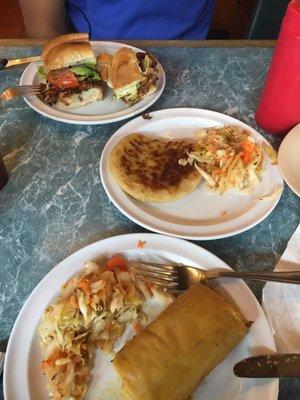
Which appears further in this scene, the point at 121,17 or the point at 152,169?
the point at 121,17

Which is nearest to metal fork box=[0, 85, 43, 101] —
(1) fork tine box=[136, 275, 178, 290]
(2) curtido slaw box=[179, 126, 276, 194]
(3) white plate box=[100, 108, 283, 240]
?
(3) white plate box=[100, 108, 283, 240]

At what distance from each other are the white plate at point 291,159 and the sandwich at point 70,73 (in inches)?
26.8

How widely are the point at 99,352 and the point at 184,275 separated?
0.25m

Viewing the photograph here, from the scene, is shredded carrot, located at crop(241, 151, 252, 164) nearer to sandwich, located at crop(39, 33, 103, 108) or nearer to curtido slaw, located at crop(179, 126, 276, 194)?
curtido slaw, located at crop(179, 126, 276, 194)

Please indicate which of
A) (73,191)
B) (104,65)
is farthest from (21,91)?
(73,191)

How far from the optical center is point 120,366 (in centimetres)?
73

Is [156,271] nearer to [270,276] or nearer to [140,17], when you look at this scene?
[270,276]

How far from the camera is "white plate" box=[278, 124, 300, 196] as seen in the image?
109 centimetres

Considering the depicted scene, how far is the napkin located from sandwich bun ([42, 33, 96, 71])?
3.27ft

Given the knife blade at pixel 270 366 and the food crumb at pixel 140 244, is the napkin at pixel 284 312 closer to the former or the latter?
the knife blade at pixel 270 366

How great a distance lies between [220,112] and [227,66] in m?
0.29

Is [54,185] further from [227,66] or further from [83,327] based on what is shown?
[227,66]

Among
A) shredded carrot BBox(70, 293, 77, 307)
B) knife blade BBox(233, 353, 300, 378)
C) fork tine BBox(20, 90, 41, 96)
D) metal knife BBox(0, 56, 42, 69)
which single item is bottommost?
knife blade BBox(233, 353, 300, 378)

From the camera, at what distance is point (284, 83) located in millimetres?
1170
